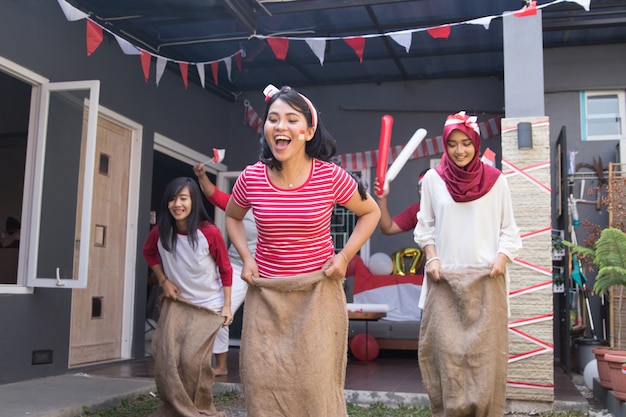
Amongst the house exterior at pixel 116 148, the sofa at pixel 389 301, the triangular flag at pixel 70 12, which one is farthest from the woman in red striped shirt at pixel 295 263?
the sofa at pixel 389 301

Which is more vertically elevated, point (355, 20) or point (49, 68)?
point (355, 20)

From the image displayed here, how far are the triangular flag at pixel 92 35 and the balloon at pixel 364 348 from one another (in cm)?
393

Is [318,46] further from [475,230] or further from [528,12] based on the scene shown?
[475,230]

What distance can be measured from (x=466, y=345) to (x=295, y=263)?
4.24 ft

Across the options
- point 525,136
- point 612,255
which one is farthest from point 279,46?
point 612,255

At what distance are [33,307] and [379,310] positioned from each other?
3.42 metres

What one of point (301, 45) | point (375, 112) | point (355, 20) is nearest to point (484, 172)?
point (355, 20)

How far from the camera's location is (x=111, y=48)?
6.66 metres

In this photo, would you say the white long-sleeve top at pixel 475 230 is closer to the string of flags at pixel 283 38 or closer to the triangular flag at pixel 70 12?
the string of flags at pixel 283 38

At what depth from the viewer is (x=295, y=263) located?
97.3 inches

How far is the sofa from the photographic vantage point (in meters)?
7.43

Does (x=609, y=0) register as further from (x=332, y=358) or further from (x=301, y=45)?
(x=332, y=358)

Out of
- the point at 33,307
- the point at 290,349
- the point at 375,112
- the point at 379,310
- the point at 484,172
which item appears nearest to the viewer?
the point at 290,349

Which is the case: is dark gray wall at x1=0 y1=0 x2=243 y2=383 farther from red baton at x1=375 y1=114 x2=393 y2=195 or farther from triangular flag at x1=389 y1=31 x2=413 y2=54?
red baton at x1=375 y1=114 x2=393 y2=195
